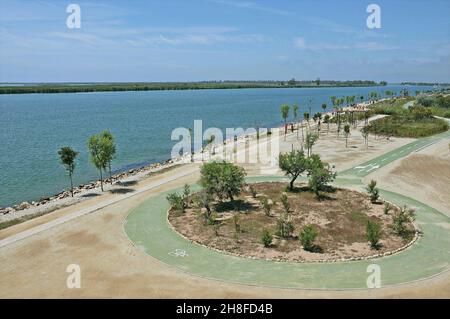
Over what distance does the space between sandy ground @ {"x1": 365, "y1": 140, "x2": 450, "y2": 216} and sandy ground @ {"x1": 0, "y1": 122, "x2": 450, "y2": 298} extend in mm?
16615

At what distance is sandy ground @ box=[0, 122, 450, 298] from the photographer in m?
20.3

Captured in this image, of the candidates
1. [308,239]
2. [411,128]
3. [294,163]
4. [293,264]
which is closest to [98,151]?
[294,163]

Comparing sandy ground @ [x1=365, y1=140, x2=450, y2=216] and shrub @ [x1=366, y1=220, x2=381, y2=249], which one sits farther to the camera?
sandy ground @ [x1=365, y1=140, x2=450, y2=216]

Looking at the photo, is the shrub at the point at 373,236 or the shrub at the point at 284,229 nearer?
the shrub at the point at 373,236

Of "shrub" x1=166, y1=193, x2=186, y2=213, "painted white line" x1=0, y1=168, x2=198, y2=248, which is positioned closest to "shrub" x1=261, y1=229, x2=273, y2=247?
"shrub" x1=166, y1=193, x2=186, y2=213

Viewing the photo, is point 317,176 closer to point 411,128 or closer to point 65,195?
point 65,195

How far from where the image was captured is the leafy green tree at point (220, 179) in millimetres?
33688

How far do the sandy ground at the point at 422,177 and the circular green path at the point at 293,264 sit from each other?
7.68m

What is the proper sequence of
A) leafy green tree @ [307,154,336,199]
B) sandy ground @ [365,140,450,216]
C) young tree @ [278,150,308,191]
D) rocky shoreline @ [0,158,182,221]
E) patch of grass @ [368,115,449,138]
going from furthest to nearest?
1. patch of grass @ [368,115,449,138]
2. young tree @ [278,150,308,191]
3. rocky shoreline @ [0,158,182,221]
4. sandy ground @ [365,140,450,216]
5. leafy green tree @ [307,154,336,199]

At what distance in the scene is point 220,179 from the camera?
33.6 m

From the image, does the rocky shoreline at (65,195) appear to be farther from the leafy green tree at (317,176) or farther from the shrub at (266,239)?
the shrub at (266,239)

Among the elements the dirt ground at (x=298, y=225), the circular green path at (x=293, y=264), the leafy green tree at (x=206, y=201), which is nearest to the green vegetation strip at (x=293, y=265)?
the circular green path at (x=293, y=264)

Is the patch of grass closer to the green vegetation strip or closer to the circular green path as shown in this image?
the circular green path
